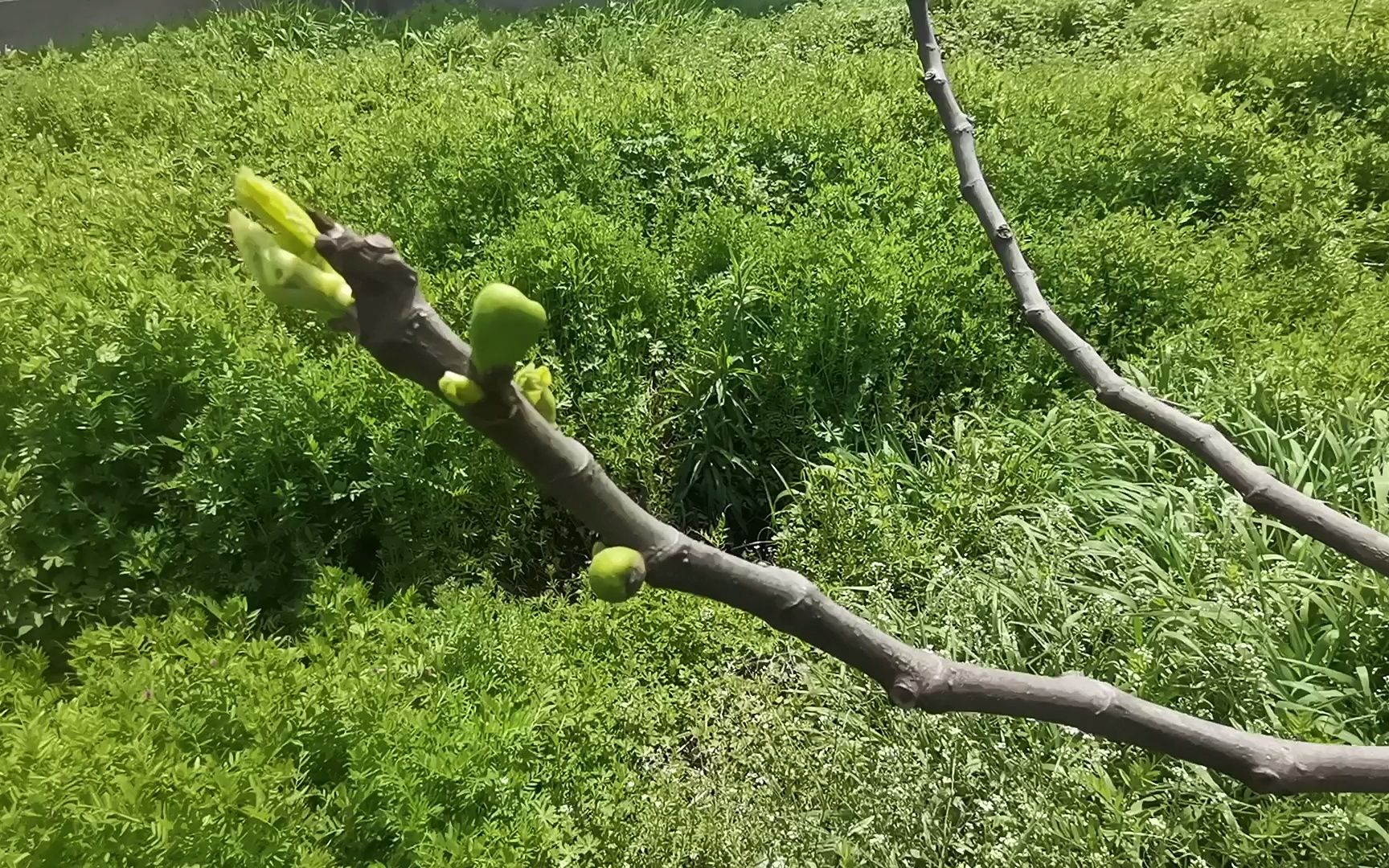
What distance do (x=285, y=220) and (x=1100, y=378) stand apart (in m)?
0.97

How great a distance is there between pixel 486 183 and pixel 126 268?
1.44 m

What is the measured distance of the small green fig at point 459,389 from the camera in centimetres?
36

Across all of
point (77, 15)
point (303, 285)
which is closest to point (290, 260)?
point (303, 285)

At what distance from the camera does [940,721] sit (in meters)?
2.18

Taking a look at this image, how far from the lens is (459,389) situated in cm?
37

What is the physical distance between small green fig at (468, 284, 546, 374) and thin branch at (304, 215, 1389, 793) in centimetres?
1

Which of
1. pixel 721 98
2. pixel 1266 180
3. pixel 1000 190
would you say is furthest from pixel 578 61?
pixel 1266 180

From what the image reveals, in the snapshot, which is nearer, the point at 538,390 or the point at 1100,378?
the point at 538,390

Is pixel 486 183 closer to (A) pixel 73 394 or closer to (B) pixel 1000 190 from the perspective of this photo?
(A) pixel 73 394

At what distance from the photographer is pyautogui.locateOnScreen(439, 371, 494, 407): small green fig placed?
36 cm

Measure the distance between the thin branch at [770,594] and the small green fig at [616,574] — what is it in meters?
0.02

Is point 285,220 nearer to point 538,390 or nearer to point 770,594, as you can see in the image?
point 538,390

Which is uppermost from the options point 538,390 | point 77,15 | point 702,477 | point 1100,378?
point 77,15

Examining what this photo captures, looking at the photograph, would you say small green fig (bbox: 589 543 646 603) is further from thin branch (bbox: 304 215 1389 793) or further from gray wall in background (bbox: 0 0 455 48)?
gray wall in background (bbox: 0 0 455 48)
